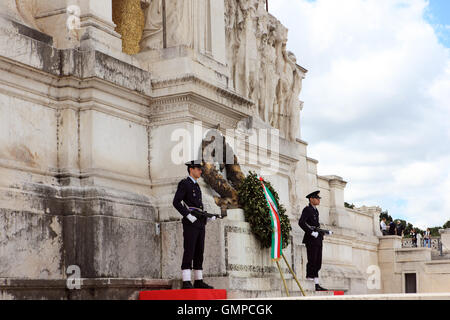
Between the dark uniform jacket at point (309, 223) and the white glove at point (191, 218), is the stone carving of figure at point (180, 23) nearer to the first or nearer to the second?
the dark uniform jacket at point (309, 223)

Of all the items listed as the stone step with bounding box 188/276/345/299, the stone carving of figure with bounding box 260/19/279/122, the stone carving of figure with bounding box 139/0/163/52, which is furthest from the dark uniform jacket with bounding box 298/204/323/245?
the stone carving of figure with bounding box 260/19/279/122

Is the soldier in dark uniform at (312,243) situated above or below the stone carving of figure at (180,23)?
below

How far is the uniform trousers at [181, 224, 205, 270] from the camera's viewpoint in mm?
11391

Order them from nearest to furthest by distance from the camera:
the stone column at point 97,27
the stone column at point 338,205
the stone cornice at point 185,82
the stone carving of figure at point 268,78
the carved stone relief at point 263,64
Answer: the stone column at point 97,27, the stone cornice at point 185,82, the carved stone relief at point 263,64, the stone carving of figure at point 268,78, the stone column at point 338,205

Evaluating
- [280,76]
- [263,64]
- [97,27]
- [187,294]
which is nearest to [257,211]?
[187,294]

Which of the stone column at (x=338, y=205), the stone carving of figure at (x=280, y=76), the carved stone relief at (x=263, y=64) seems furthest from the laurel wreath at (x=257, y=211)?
the stone column at (x=338, y=205)

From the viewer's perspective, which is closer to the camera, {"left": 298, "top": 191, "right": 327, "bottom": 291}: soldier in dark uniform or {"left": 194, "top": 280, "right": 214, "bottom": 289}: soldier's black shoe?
{"left": 194, "top": 280, "right": 214, "bottom": 289}: soldier's black shoe

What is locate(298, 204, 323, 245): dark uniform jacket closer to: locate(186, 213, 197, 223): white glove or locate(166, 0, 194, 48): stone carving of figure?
locate(166, 0, 194, 48): stone carving of figure

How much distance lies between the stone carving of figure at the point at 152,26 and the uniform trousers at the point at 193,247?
15.9 feet

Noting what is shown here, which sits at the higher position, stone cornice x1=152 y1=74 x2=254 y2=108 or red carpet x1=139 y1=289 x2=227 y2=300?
stone cornice x1=152 y1=74 x2=254 y2=108

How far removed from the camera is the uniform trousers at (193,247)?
11.4m

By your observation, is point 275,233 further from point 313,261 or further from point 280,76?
point 280,76

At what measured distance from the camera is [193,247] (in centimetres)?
1140
